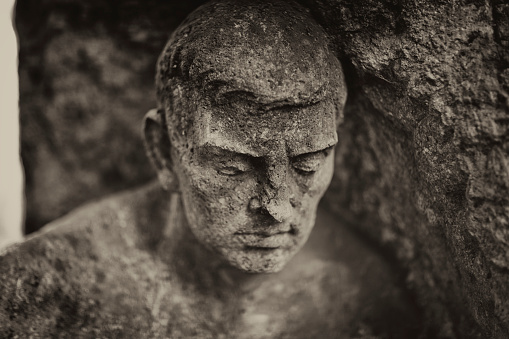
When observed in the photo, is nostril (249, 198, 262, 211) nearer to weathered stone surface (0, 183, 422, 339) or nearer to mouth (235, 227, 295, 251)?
mouth (235, 227, 295, 251)

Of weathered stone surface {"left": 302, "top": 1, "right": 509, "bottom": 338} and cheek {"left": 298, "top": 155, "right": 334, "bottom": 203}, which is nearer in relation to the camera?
weathered stone surface {"left": 302, "top": 1, "right": 509, "bottom": 338}

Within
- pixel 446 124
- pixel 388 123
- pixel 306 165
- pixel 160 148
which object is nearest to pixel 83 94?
pixel 160 148

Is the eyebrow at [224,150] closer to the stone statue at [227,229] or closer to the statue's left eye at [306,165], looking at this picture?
the stone statue at [227,229]

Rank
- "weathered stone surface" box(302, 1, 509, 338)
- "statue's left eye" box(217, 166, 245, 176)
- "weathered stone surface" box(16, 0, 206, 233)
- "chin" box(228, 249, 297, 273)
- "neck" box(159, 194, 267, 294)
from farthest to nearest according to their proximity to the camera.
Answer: "weathered stone surface" box(16, 0, 206, 233) → "neck" box(159, 194, 267, 294) → "chin" box(228, 249, 297, 273) → "statue's left eye" box(217, 166, 245, 176) → "weathered stone surface" box(302, 1, 509, 338)

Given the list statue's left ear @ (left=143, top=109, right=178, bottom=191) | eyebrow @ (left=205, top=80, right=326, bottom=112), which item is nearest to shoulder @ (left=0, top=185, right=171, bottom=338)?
statue's left ear @ (left=143, top=109, right=178, bottom=191)

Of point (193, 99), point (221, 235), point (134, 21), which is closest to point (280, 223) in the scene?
point (221, 235)

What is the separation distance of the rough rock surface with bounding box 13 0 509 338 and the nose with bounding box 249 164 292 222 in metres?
0.32

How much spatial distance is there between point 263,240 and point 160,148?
1.24 feet

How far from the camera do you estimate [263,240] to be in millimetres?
1240

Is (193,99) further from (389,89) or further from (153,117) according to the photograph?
(389,89)

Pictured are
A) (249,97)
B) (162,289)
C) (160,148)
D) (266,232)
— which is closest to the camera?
(249,97)

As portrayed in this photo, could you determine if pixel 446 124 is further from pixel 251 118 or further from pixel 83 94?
pixel 83 94

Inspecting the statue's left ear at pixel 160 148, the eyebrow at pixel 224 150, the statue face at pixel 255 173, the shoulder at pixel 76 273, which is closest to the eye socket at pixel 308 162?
the statue face at pixel 255 173

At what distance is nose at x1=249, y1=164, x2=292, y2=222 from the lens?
3.80 feet
